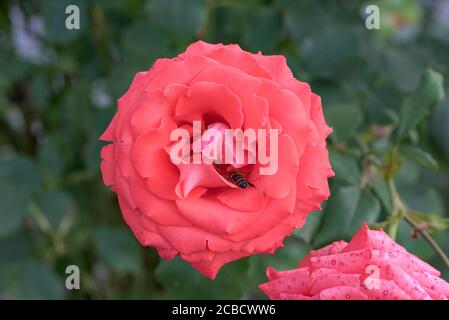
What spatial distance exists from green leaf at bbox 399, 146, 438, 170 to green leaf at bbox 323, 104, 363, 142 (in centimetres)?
6

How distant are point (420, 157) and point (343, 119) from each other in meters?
0.10

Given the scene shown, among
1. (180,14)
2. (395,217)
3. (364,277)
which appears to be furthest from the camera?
(180,14)

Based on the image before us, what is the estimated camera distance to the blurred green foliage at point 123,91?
2.40 feet

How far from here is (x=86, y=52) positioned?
1.18m

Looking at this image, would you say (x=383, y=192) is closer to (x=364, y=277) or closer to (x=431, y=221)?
(x=431, y=221)

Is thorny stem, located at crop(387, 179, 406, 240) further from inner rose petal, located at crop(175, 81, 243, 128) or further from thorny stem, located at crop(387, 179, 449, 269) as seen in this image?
inner rose petal, located at crop(175, 81, 243, 128)

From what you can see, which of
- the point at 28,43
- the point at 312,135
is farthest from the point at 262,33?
the point at 28,43

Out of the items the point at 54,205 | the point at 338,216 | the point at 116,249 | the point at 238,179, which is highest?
the point at 238,179

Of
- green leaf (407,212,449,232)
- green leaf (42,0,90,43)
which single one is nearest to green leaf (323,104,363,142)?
green leaf (407,212,449,232)

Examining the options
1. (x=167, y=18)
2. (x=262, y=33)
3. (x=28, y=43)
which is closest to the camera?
(x=167, y=18)

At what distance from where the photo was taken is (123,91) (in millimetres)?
928

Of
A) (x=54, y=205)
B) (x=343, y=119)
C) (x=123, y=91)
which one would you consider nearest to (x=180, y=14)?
(x=123, y=91)

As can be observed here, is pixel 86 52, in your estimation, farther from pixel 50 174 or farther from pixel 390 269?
pixel 390 269
